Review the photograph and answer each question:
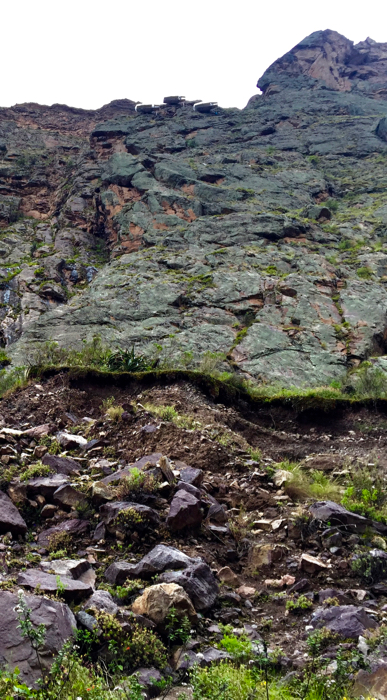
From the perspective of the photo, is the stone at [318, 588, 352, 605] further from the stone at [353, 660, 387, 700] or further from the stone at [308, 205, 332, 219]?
the stone at [308, 205, 332, 219]

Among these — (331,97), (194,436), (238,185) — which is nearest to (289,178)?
(238,185)

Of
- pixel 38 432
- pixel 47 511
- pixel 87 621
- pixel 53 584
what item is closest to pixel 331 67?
pixel 38 432

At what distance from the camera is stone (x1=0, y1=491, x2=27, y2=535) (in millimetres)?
5246

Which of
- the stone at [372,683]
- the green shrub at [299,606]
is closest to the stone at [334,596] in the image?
the green shrub at [299,606]

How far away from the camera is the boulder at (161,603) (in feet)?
13.3

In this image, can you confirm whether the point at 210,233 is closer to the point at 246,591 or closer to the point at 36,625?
the point at 246,591

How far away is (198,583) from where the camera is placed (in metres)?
→ 4.61

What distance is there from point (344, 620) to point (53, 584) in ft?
8.71

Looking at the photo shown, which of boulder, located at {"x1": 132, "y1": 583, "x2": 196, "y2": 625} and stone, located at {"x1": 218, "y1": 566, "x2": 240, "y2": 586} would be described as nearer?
boulder, located at {"x1": 132, "y1": 583, "x2": 196, "y2": 625}

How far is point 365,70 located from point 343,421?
74.6m

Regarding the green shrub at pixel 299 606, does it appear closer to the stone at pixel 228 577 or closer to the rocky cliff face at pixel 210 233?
the stone at pixel 228 577

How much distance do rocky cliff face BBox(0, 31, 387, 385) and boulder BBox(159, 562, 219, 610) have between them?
39.8ft

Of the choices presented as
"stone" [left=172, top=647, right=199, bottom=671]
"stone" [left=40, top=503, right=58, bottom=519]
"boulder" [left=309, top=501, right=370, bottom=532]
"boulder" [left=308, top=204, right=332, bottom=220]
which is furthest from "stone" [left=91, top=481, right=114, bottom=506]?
"boulder" [left=308, top=204, right=332, bottom=220]

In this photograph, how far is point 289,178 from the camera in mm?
38688
